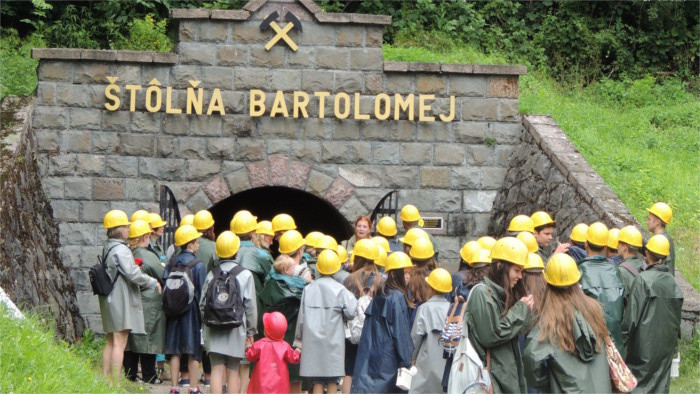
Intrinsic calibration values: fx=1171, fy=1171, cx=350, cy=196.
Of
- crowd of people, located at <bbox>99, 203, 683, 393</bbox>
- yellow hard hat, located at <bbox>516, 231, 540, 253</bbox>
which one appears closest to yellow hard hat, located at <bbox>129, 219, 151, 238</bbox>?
crowd of people, located at <bbox>99, 203, 683, 393</bbox>

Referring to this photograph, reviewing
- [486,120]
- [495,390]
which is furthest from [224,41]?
[495,390]

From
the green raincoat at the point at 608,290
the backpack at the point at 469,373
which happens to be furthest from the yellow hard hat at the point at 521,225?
the backpack at the point at 469,373

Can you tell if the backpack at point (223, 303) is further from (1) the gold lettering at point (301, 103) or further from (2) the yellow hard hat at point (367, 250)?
A: (1) the gold lettering at point (301, 103)

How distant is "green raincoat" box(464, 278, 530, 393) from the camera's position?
8516 mm

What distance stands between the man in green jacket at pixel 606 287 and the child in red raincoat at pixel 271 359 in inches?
109

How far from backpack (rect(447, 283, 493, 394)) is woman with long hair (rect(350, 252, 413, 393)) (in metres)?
1.43

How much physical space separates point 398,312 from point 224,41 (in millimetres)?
7456

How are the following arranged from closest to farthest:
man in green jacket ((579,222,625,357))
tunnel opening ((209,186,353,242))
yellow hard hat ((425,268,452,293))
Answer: yellow hard hat ((425,268,452,293)), man in green jacket ((579,222,625,357)), tunnel opening ((209,186,353,242))

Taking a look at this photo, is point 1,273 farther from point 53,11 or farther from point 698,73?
point 698,73

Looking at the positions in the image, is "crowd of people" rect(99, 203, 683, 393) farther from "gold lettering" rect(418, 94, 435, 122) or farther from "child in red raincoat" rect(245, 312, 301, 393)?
"gold lettering" rect(418, 94, 435, 122)

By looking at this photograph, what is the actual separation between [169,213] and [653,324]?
694 cm

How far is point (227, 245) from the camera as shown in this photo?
36.4ft

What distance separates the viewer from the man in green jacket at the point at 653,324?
1087cm

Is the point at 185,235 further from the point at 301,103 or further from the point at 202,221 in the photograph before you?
the point at 301,103
